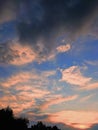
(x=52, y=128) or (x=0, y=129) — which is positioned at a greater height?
(x=52, y=128)

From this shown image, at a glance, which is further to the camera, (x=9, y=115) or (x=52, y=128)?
(x=52, y=128)

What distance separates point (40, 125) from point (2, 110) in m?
33.3

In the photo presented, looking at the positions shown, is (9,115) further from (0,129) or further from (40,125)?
(40,125)

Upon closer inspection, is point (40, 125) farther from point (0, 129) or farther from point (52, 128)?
point (0, 129)

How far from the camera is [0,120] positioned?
269 feet

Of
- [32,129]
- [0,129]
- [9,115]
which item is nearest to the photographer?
[0,129]

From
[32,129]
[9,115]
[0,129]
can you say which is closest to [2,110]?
[9,115]

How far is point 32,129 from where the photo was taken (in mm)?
112062

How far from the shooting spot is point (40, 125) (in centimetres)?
11675

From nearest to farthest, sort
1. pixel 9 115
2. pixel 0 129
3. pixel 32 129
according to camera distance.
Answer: pixel 0 129 → pixel 9 115 → pixel 32 129

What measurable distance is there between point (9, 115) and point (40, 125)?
32953 mm

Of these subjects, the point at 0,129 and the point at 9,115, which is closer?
the point at 0,129

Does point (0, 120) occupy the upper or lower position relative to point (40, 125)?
lower

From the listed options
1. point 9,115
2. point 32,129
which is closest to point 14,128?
point 9,115
